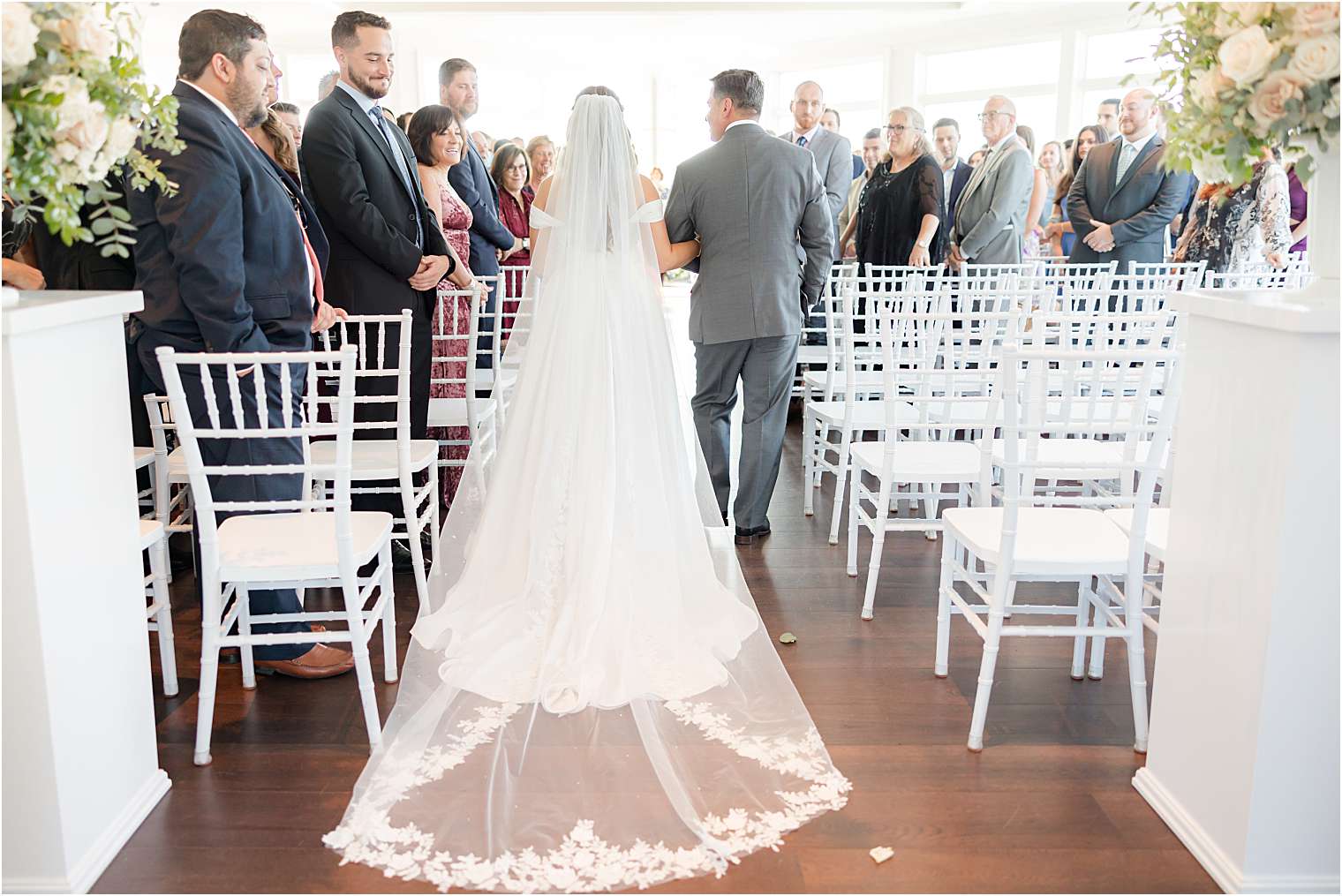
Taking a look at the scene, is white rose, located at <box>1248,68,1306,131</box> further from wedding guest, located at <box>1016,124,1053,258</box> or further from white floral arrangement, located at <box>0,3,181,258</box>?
wedding guest, located at <box>1016,124,1053,258</box>

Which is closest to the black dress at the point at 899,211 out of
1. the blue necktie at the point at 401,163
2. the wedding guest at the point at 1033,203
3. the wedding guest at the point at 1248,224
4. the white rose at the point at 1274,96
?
the wedding guest at the point at 1248,224

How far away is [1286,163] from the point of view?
242 cm

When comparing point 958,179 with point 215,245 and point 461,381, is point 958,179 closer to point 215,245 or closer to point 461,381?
point 461,381

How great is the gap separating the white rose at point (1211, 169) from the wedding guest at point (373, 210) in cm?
263

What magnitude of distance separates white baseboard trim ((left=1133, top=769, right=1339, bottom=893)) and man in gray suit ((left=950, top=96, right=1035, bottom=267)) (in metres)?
4.72

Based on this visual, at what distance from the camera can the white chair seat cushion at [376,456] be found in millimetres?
3449

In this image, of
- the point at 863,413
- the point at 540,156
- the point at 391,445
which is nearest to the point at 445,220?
the point at 391,445

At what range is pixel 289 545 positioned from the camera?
Result: 8.86 ft

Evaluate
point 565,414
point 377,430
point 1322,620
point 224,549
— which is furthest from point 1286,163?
point 377,430

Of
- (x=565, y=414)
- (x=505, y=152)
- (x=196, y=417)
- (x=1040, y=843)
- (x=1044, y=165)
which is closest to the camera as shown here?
(x=1040, y=843)

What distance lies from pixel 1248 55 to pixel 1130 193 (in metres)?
4.80

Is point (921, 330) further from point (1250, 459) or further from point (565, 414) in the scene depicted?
point (1250, 459)

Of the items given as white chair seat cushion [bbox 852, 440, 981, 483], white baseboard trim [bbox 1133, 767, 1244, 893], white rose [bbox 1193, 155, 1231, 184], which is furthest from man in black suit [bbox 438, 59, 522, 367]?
white baseboard trim [bbox 1133, 767, 1244, 893]

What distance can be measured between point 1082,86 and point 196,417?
1211 centimetres
